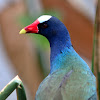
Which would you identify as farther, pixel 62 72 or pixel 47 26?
pixel 47 26

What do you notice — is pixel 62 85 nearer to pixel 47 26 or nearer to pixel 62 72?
pixel 62 72

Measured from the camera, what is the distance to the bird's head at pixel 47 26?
1.88 meters

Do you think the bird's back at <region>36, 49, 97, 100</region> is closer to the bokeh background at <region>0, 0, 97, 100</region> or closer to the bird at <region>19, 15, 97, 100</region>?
the bird at <region>19, 15, 97, 100</region>

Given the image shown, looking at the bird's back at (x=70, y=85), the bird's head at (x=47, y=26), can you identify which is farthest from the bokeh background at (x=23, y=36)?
the bird's back at (x=70, y=85)

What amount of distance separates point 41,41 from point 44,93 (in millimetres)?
1524

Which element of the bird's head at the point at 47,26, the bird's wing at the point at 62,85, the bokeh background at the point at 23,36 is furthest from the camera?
the bokeh background at the point at 23,36

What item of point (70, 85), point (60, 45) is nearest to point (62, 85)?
point (70, 85)

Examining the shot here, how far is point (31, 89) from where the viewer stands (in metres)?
4.60

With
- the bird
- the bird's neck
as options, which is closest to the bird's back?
the bird

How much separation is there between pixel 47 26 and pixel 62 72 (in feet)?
1.01

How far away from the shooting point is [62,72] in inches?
68.4

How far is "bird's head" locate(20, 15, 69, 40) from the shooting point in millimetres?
1876

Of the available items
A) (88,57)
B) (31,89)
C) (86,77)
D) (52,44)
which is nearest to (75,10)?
(88,57)

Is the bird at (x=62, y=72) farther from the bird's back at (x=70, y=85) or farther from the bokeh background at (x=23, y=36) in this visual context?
the bokeh background at (x=23, y=36)
